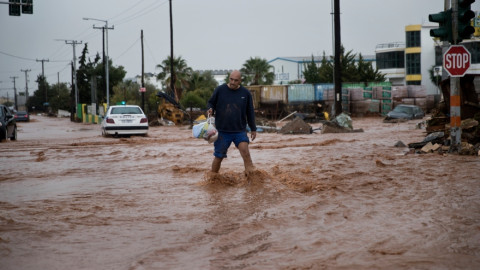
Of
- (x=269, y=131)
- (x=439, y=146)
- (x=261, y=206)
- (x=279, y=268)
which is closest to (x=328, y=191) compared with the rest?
(x=261, y=206)

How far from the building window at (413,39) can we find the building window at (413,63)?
1.35 m

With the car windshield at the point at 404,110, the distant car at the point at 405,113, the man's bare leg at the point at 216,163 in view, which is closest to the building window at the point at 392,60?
the distant car at the point at 405,113

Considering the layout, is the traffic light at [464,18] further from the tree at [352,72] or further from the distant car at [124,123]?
the tree at [352,72]

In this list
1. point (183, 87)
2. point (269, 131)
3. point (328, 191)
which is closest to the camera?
point (328, 191)

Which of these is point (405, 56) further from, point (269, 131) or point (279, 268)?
point (279, 268)

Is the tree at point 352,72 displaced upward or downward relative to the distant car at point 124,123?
upward

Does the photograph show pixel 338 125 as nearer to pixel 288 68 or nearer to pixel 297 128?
pixel 297 128

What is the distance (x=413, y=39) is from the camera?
79188mm

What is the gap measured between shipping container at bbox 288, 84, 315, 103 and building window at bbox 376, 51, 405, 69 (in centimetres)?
4059

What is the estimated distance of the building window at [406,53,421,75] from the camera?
79.8 m

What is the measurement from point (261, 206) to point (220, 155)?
5.98ft

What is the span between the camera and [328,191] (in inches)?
336

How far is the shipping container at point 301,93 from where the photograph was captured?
1801 inches

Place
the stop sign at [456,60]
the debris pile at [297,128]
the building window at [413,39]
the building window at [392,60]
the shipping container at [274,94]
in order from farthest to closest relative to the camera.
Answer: the building window at [392,60] < the building window at [413,39] < the shipping container at [274,94] < the debris pile at [297,128] < the stop sign at [456,60]
